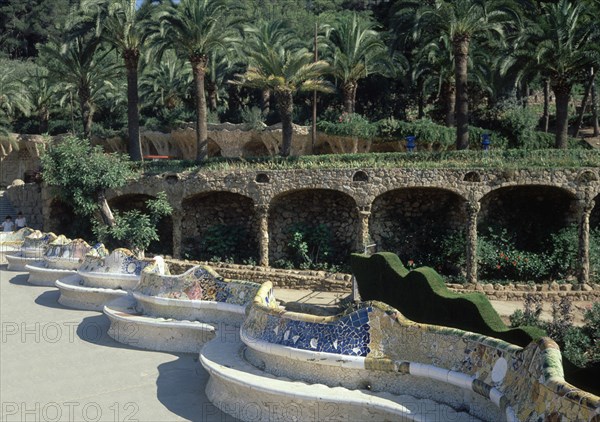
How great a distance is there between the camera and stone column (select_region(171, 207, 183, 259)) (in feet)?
83.7

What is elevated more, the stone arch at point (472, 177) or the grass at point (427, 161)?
the grass at point (427, 161)

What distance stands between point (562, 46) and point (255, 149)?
18.8 meters

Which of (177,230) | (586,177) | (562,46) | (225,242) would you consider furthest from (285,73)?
(586,177)

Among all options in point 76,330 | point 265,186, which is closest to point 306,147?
point 265,186

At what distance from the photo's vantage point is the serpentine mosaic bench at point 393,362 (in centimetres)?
691

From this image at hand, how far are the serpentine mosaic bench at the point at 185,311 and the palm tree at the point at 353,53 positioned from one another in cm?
1958

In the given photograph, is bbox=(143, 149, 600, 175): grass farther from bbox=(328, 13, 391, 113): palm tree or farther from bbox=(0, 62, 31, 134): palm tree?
bbox=(0, 62, 31, 134): palm tree

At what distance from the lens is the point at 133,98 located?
2861 cm

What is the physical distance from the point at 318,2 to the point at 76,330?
55.5m

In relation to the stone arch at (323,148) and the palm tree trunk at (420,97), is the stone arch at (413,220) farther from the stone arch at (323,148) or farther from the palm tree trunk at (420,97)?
the palm tree trunk at (420,97)

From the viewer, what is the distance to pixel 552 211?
23250 millimetres

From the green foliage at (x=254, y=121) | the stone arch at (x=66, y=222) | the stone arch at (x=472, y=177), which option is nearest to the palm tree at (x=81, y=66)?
the stone arch at (x=66, y=222)

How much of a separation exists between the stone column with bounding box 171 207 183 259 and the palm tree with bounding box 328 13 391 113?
1027 centimetres

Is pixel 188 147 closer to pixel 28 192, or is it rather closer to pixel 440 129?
pixel 28 192
